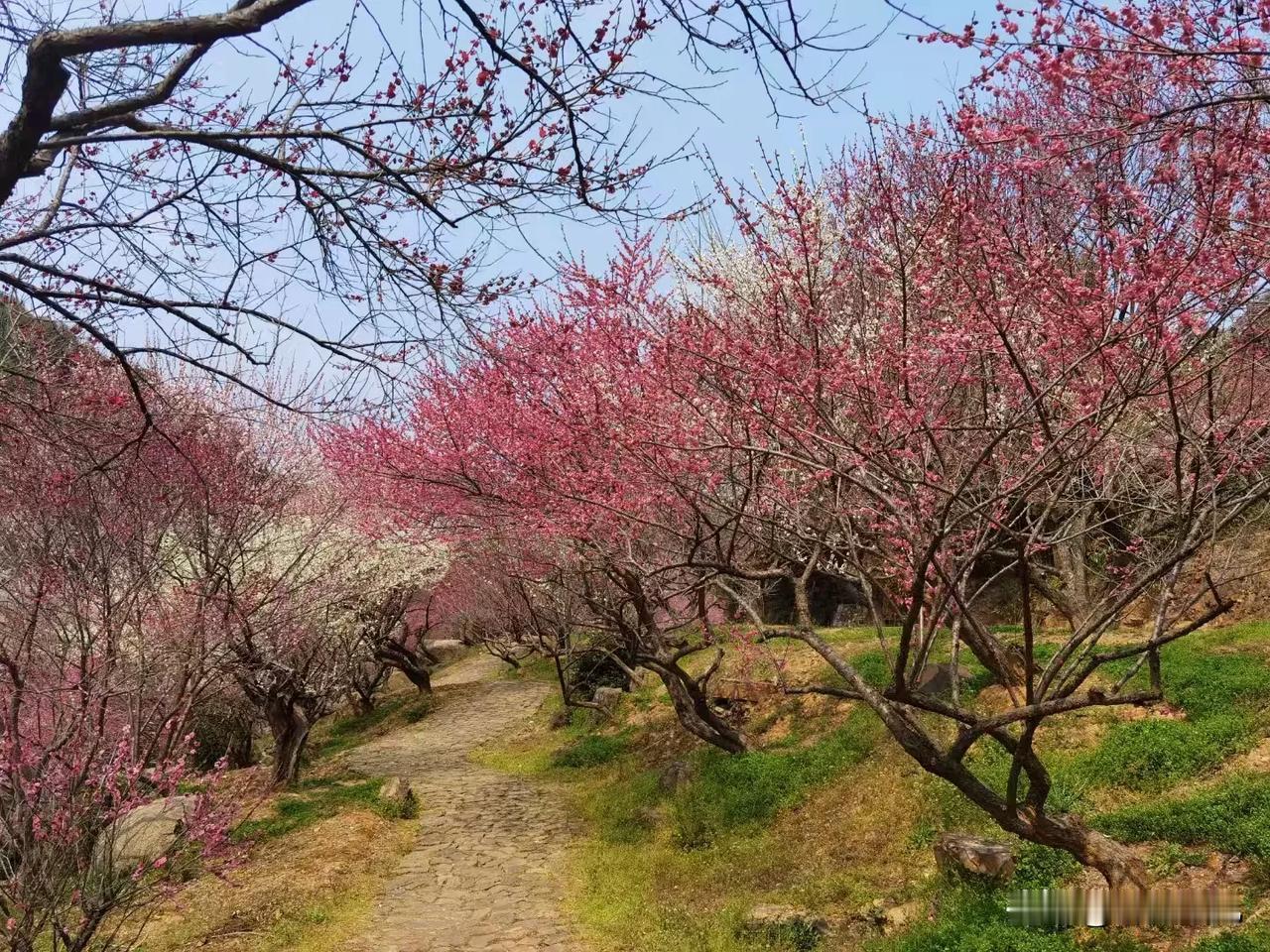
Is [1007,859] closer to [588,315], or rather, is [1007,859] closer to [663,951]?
[663,951]

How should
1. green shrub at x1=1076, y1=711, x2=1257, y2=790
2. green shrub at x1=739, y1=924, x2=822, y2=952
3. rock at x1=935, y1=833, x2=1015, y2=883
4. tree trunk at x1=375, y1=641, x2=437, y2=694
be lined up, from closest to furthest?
1. rock at x1=935, y1=833, x2=1015, y2=883
2. green shrub at x1=739, y1=924, x2=822, y2=952
3. green shrub at x1=1076, y1=711, x2=1257, y2=790
4. tree trunk at x1=375, y1=641, x2=437, y2=694

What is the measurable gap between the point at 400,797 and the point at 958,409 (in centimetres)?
912

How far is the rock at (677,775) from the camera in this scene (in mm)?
9961

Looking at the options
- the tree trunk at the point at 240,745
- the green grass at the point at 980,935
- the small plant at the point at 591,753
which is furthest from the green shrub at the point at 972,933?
the tree trunk at the point at 240,745

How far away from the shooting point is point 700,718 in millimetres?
10406

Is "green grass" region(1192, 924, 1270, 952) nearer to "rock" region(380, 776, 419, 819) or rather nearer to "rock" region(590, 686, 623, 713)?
"rock" region(380, 776, 419, 819)

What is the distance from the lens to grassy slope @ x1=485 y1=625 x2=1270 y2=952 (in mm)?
5188

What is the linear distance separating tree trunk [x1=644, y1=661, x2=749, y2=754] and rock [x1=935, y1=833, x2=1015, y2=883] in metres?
4.34

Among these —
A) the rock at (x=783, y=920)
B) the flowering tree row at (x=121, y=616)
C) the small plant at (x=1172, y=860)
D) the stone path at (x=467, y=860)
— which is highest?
the flowering tree row at (x=121, y=616)

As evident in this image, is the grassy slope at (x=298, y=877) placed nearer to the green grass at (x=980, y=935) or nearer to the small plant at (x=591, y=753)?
the small plant at (x=591, y=753)

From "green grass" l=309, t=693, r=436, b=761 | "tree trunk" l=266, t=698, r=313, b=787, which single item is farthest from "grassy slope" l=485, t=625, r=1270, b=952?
"green grass" l=309, t=693, r=436, b=761

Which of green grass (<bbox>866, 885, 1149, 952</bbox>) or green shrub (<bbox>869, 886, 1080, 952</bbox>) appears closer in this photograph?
green grass (<bbox>866, 885, 1149, 952</bbox>)

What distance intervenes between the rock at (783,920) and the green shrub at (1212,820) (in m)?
2.12

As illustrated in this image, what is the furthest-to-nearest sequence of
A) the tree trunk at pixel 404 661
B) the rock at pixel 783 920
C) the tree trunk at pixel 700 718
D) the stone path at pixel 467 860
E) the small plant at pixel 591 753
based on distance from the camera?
the tree trunk at pixel 404 661, the small plant at pixel 591 753, the tree trunk at pixel 700 718, the stone path at pixel 467 860, the rock at pixel 783 920
